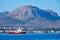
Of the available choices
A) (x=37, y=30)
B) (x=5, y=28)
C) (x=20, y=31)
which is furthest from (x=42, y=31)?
(x=20, y=31)

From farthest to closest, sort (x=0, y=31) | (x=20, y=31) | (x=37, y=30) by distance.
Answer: (x=37, y=30)
(x=0, y=31)
(x=20, y=31)

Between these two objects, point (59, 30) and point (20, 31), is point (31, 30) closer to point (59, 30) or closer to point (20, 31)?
point (59, 30)

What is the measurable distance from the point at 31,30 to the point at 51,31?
23.4 ft

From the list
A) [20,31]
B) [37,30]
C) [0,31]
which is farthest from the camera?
[37,30]

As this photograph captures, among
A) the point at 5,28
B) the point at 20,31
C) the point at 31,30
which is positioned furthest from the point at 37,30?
the point at 20,31

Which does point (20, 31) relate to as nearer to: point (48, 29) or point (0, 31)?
point (0, 31)

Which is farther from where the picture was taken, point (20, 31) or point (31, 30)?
point (31, 30)

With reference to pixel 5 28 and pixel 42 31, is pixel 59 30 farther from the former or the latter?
pixel 5 28

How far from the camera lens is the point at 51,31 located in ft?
385

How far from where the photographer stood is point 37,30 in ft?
387

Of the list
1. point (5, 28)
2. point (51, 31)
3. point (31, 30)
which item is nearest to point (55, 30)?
point (51, 31)

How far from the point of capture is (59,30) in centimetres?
12050

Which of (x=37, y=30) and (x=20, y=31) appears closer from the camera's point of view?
(x=20, y=31)

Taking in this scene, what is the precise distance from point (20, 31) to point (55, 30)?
24666mm
